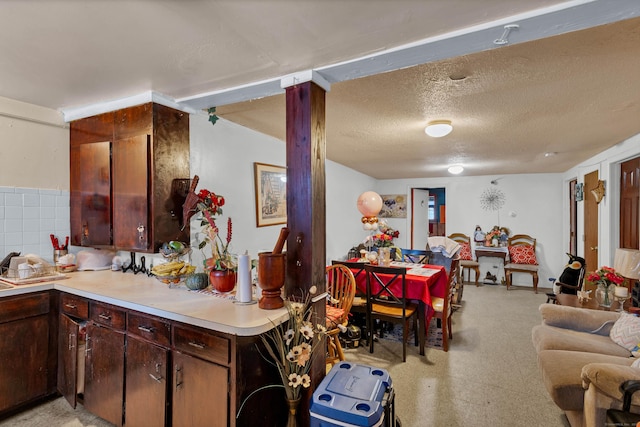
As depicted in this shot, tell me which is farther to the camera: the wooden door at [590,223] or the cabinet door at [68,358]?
the wooden door at [590,223]

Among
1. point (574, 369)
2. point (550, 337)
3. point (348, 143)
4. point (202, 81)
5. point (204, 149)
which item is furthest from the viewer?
point (348, 143)

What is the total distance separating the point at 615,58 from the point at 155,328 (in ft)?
9.52

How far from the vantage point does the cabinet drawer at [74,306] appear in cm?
210

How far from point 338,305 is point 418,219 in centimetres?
499

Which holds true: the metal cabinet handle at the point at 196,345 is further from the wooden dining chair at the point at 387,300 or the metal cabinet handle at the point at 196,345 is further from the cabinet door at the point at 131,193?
the wooden dining chair at the point at 387,300

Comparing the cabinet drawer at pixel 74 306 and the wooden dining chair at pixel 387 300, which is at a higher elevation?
the cabinet drawer at pixel 74 306

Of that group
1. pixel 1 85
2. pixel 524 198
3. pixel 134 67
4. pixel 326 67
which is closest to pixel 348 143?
pixel 326 67

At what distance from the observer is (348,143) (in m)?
3.70

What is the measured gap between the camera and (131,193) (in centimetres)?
238

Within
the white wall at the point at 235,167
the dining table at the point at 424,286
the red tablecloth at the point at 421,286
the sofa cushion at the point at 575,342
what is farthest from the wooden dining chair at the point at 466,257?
the white wall at the point at 235,167

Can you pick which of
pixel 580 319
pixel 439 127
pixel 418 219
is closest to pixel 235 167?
pixel 439 127

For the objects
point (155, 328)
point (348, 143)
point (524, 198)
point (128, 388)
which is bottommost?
point (128, 388)

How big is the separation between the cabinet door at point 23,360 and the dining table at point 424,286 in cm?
269

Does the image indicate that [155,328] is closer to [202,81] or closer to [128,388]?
[128,388]
